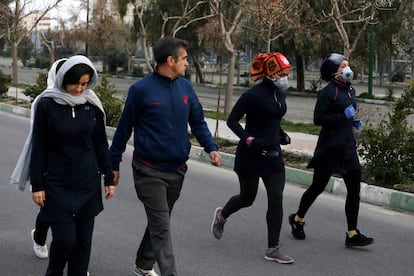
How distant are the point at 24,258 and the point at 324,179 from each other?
252cm

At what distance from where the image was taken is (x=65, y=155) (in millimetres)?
3781

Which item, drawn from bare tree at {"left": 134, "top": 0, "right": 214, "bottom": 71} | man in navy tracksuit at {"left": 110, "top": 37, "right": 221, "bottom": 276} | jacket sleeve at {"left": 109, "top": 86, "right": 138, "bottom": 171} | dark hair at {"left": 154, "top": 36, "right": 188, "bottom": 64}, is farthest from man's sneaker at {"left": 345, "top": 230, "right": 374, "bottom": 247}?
bare tree at {"left": 134, "top": 0, "right": 214, "bottom": 71}

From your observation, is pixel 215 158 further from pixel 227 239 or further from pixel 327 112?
pixel 227 239

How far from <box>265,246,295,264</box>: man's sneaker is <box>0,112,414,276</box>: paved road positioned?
6 cm

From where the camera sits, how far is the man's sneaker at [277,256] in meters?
5.09

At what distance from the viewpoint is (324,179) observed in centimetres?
567

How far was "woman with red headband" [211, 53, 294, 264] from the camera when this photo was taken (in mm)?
5016

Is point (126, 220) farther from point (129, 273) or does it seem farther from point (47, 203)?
point (47, 203)

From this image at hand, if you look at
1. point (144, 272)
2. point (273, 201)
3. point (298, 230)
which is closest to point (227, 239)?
point (298, 230)

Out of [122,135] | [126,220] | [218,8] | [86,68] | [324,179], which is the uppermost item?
[218,8]

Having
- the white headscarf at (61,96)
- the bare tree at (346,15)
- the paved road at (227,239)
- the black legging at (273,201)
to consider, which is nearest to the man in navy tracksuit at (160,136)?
the white headscarf at (61,96)

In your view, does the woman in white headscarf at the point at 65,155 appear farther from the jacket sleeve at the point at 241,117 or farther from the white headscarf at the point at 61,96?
the jacket sleeve at the point at 241,117

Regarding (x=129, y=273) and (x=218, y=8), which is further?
(x=218, y=8)

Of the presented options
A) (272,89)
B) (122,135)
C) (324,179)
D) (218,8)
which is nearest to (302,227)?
(324,179)
